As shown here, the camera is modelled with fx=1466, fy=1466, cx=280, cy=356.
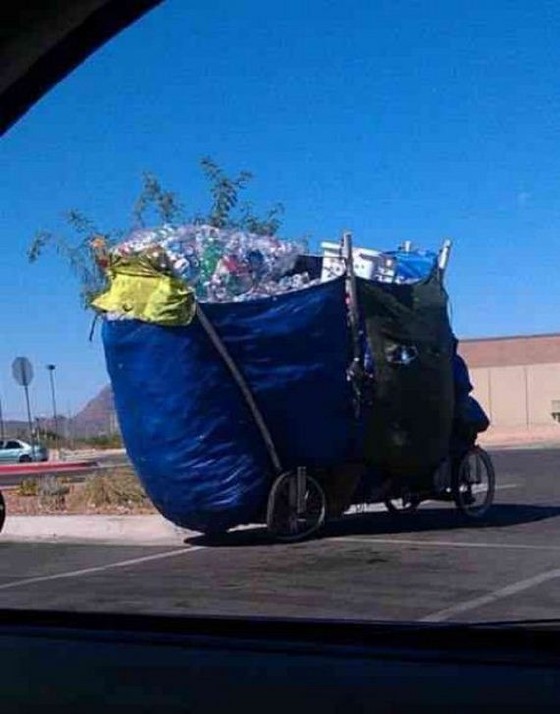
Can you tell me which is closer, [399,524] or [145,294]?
[145,294]

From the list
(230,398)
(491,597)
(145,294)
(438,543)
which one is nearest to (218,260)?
(145,294)

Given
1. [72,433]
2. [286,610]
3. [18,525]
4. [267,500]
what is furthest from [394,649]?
[72,433]

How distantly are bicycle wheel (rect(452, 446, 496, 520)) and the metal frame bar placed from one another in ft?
8.15

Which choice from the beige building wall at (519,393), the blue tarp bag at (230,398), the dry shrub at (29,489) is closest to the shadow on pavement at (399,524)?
the blue tarp bag at (230,398)

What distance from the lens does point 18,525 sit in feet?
52.5

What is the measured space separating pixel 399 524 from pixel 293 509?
1551 millimetres

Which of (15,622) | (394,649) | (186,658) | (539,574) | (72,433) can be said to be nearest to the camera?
(394,649)

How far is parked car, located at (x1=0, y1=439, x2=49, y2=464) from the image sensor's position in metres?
41.6

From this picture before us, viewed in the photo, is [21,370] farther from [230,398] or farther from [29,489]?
[230,398]

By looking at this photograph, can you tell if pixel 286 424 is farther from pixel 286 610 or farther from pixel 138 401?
pixel 286 610

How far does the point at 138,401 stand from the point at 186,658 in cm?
926

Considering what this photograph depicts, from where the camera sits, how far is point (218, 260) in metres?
12.8

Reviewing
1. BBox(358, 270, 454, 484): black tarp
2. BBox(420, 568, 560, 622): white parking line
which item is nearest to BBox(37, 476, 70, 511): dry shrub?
BBox(358, 270, 454, 484): black tarp

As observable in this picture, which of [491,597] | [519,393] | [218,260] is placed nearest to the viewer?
[491,597]
